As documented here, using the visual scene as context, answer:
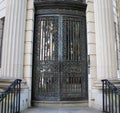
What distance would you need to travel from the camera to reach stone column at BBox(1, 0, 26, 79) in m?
7.40

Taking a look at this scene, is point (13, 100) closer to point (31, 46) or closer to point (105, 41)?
point (31, 46)

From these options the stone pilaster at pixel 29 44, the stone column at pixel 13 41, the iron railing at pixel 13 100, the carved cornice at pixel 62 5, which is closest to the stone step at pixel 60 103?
the stone pilaster at pixel 29 44

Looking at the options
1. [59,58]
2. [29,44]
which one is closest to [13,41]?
[29,44]

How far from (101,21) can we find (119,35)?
97.8 inches

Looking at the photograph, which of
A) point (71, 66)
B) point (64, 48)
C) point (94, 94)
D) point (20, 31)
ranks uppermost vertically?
point (20, 31)

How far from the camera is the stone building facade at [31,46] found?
7512mm

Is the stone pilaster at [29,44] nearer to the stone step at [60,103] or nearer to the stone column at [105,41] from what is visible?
the stone step at [60,103]

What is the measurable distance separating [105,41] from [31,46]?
2741mm

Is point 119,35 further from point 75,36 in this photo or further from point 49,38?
point 49,38

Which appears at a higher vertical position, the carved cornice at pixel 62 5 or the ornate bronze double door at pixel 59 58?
the carved cornice at pixel 62 5

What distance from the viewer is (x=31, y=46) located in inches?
323

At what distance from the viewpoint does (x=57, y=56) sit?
27.2 ft

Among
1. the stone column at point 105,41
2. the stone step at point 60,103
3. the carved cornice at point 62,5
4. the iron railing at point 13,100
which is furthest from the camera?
the carved cornice at point 62,5

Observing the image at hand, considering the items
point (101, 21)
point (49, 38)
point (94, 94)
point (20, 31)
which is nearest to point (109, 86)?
point (94, 94)
